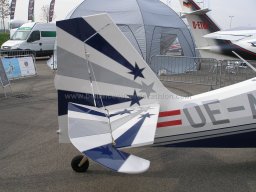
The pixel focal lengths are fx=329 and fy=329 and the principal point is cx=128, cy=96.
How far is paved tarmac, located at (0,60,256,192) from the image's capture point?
393 cm

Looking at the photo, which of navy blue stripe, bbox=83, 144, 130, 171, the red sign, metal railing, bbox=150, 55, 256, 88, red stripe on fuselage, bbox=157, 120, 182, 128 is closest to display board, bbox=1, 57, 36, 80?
metal railing, bbox=150, 55, 256, 88

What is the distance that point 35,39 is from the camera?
21.7 m

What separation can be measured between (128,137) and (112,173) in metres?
1.32

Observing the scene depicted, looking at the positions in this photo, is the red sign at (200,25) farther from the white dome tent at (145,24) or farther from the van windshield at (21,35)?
the van windshield at (21,35)

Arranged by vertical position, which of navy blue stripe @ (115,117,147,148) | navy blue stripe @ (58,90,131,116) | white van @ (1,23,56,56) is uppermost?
navy blue stripe @ (58,90,131,116)

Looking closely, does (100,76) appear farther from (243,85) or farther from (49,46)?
(49,46)

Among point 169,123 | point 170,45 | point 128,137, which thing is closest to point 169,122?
point 169,123

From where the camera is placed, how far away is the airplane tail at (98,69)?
11.8ft

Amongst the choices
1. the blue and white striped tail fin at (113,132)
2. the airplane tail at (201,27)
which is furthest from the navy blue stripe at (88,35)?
the airplane tail at (201,27)

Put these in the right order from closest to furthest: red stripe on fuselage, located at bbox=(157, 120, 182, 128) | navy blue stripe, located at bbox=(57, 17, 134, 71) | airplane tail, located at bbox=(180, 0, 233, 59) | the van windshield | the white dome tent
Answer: navy blue stripe, located at bbox=(57, 17, 134, 71) → red stripe on fuselage, located at bbox=(157, 120, 182, 128) → the white dome tent → airplane tail, located at bbox=(180, 0, 233, 59) → the van windshield

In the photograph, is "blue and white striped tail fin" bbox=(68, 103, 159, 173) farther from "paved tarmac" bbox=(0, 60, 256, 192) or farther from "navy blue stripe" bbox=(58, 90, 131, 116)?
"paved tarmac" bbox=(0, 60, 256, 192)

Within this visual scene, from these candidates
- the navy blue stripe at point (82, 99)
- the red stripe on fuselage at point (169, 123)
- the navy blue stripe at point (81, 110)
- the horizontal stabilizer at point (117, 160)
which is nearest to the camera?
the horizontal stabilizer at point (117, 160)

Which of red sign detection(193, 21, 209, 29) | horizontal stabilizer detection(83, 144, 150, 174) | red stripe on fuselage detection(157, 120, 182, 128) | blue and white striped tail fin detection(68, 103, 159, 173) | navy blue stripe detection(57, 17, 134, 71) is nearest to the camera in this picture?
horizontal stabilizer detection(83, 144, 150, 174)

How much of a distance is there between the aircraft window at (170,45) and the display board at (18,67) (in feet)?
18.9
